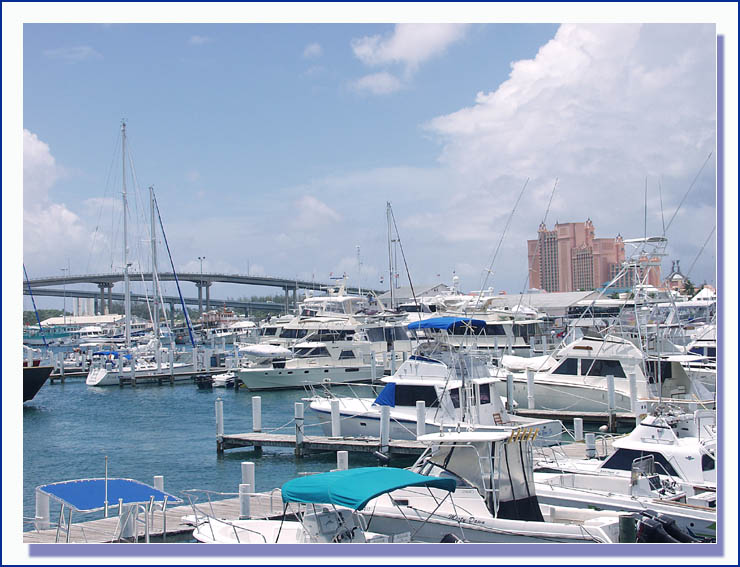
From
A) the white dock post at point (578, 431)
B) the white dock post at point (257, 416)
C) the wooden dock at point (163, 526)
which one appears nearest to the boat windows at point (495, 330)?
the white dock post at point (257, 416)

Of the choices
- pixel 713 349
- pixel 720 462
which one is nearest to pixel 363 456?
pixel 720 462

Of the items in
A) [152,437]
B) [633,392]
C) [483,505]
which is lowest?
[152,437]

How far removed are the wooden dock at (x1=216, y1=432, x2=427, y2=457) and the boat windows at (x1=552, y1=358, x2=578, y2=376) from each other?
9.15 meters

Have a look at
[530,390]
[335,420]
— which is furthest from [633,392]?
[335,420]

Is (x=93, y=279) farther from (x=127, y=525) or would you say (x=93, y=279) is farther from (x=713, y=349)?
(x=127, y=525)

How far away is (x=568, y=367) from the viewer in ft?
91.9

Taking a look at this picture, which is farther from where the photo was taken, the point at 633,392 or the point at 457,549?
the point at 633,392

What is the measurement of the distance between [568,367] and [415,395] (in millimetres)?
8375

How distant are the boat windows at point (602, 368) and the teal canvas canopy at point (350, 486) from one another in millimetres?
17807

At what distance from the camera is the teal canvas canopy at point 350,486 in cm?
973

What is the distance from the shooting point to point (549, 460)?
54.8ft

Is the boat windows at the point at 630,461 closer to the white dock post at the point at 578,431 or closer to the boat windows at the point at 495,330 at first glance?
the white dock post at the point at 578,431

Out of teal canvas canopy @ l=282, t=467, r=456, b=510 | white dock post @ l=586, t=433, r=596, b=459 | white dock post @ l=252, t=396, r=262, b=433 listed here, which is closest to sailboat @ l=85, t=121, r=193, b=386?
white dock post @ l=252, t=396, r=262, b=433

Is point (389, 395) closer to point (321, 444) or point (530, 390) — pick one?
point (321, 444)
